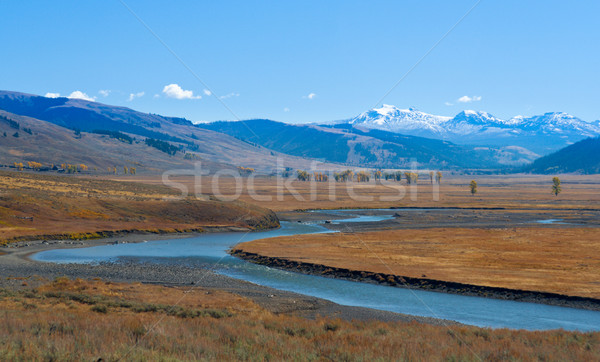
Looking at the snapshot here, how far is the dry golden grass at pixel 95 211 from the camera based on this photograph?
248 feet

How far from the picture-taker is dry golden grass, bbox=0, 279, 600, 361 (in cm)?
1488

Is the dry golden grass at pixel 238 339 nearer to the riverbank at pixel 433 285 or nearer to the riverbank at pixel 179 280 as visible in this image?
the riverbank at pixel 179 280

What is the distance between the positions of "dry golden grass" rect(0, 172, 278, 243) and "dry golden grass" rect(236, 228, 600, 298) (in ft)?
84.5

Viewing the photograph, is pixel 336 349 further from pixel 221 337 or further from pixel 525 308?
pixel 525 308

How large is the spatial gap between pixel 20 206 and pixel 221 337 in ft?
256

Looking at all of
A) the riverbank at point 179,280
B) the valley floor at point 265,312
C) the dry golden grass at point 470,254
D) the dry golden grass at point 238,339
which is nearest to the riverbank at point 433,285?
the dry golden grass at point 470,254

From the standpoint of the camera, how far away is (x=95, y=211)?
297 feet

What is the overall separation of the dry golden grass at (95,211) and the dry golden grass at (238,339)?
52.6m

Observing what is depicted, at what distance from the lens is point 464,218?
10612 cm

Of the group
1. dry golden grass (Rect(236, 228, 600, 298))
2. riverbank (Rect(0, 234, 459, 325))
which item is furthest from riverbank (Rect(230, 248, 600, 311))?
riverbank (Rect(0, 234, 459, 325))

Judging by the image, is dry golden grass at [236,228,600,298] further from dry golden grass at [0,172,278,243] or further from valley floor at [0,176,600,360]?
Result: dry golden grass at [0,172,278,243]

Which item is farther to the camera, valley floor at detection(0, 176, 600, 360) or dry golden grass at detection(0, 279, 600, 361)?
valley floor at detection(0, 176, 600, 360)

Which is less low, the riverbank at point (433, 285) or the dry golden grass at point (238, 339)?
the dry golden grass at point (238, 339)

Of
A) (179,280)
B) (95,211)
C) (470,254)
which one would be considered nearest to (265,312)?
(179,280)
